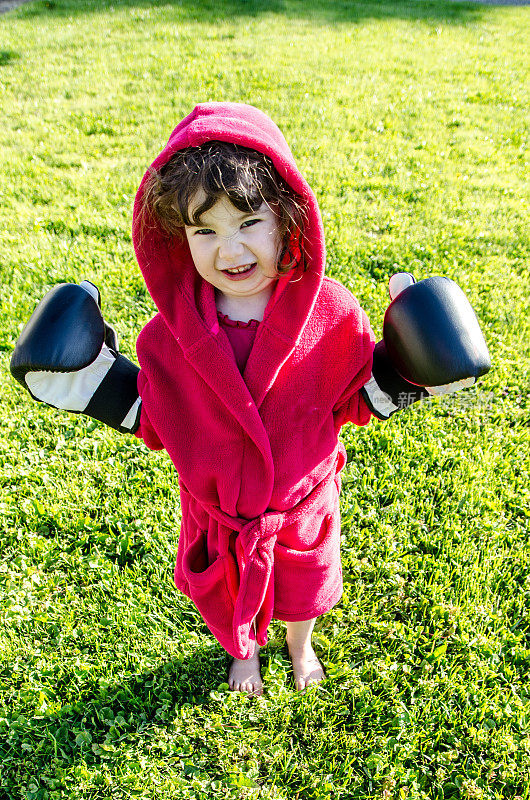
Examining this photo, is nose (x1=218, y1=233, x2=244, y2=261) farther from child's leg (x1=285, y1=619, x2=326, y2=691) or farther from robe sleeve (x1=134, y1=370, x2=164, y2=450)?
child's leg (x1=285, y1=619, x2=326, y2=691)

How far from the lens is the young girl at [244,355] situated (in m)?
A: 1.57

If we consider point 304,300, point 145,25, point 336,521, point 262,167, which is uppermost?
point 145,25

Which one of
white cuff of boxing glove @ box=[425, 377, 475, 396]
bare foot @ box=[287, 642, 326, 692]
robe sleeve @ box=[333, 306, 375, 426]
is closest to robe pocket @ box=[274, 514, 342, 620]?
bare foot @ box=[287, 642, 326, 692]

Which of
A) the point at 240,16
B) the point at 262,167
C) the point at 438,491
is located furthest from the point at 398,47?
the point at 262,167

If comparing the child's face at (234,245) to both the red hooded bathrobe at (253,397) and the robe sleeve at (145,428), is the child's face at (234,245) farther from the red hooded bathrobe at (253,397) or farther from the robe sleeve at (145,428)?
the robe sleeve at (145,428)

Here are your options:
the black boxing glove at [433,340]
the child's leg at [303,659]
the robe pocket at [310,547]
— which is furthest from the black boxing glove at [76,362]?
the child's leg at [303,659]

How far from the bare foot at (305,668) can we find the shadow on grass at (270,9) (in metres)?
10.1

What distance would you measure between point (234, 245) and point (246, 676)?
1.62 meters

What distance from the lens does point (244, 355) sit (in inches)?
70.9

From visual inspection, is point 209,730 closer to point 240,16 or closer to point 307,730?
point 307,730

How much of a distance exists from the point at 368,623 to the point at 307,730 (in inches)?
18.5

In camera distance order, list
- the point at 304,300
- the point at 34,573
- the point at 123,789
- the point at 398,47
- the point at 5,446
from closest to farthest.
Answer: the point at 304,300 < the point at 123,789 < the point at 34,573 < the point at 5,446 < the point at 398,47

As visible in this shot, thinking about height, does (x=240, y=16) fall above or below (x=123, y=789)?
above

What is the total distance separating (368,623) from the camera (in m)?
2.51
